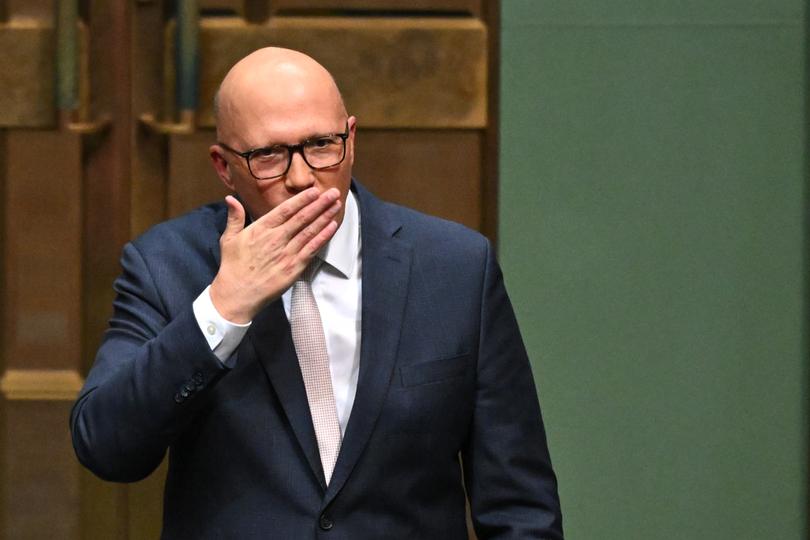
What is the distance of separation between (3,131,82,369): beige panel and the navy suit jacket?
132 centimetres

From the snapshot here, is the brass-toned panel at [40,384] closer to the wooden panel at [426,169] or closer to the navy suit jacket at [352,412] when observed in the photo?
the wooden panel at [426,169]

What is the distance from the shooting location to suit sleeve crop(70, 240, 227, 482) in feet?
6.56

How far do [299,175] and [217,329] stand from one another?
0.27 metres

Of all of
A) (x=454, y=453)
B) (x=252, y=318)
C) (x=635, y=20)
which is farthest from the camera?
(x=635, y=20)

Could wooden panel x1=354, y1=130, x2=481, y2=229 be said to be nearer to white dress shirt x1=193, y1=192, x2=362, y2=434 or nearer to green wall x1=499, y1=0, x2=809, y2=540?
green wall x1=499, y1=0, x2=809, y2=540

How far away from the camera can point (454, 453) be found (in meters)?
2.22

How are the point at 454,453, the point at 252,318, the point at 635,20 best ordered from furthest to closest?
the point at 635,20 < the point at 454,453 < the point at 252,318

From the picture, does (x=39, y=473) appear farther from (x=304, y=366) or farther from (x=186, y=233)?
(x=304, y=366)

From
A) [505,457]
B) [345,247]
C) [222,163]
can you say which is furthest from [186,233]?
[505,457]

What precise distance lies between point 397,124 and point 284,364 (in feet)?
4.89

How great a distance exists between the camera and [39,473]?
3.57 m

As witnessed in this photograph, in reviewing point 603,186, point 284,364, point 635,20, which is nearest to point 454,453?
point 284,364

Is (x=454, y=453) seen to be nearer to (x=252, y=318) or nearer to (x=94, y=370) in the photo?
(x=252, y=318)

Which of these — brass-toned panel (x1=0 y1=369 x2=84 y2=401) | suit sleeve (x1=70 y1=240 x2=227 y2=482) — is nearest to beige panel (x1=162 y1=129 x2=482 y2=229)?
brass-toned panel (x1=0 y1=369 x2=84 y2=401)
